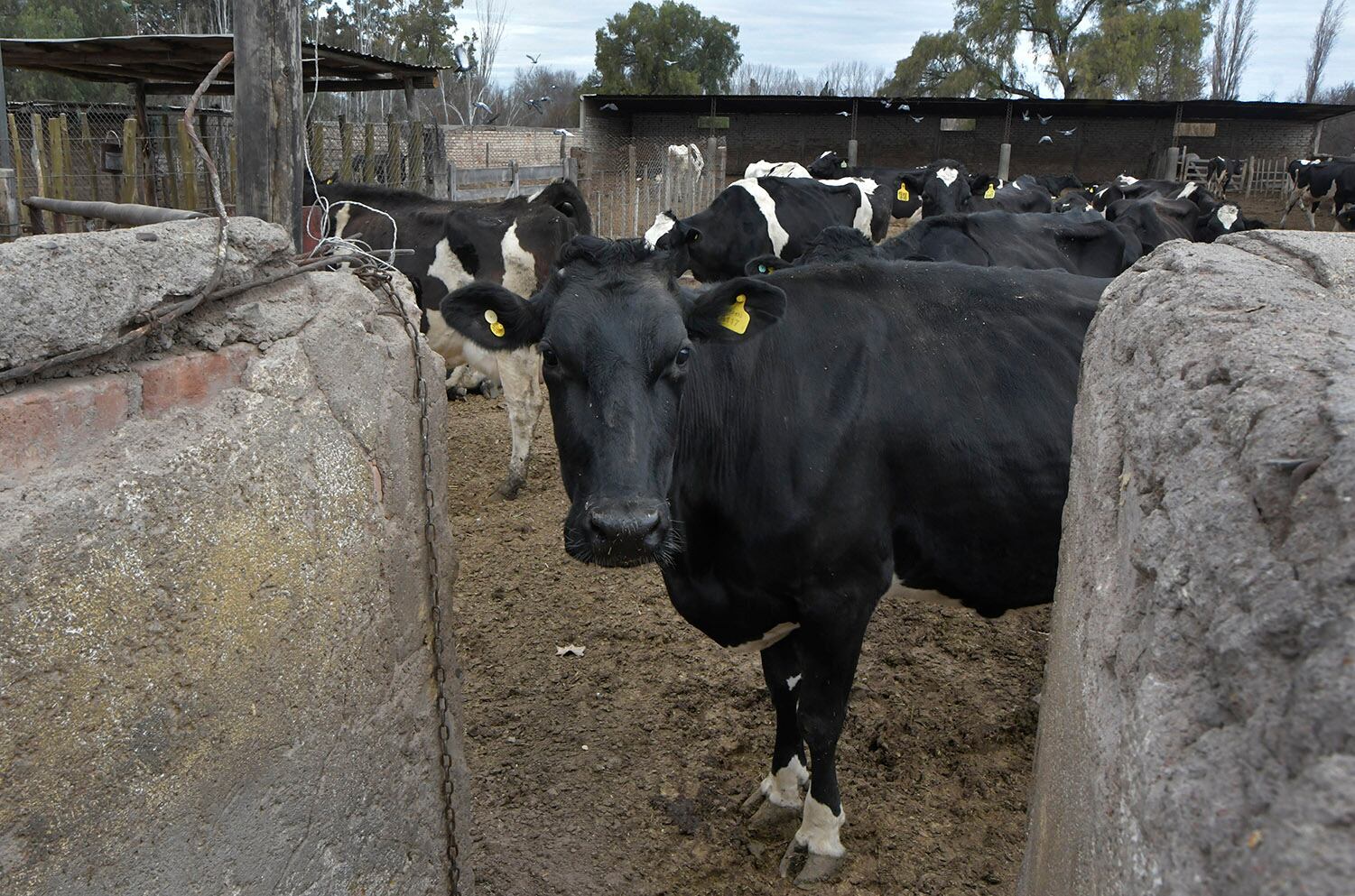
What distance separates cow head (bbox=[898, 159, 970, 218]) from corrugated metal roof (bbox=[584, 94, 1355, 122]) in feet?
36.2

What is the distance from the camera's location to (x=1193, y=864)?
81 centimetres

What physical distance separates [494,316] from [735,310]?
0.72 meters

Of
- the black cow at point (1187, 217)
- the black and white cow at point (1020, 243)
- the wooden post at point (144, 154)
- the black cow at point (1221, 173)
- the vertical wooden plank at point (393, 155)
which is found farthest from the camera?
the black cow at point (1221, 173)

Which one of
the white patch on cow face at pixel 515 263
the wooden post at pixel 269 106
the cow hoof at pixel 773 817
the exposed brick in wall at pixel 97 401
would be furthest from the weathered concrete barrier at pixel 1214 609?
the white patch on cow face at pixel 515 263

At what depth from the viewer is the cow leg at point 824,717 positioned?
2.97 m

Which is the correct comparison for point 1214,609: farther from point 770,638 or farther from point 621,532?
point 770,638

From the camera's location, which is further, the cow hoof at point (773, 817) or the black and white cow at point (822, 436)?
the cow hoof at point (773, 817)

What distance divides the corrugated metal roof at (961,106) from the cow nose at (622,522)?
Answer: 28.2 metres

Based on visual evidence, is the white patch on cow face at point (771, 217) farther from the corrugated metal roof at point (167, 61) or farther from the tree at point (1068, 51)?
the tree at point (1068, 51)

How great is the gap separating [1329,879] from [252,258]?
1925 millimetres

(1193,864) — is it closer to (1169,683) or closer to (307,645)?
(1169,683)

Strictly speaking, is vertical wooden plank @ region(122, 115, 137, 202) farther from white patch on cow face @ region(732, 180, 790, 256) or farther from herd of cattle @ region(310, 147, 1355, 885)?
herd of cattle @ region(310, 147, 1355, 885)

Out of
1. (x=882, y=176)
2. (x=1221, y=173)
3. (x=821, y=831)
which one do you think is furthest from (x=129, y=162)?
(x=1221, y=173)

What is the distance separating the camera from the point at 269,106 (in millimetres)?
2898
